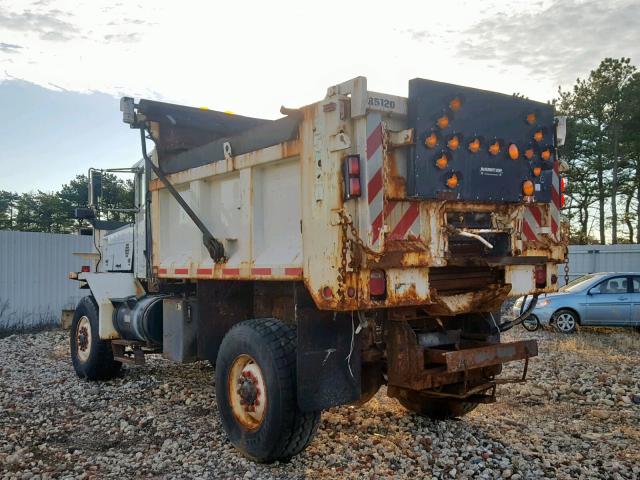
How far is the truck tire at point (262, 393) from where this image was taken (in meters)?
4.25

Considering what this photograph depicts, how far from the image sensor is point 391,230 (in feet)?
13.2

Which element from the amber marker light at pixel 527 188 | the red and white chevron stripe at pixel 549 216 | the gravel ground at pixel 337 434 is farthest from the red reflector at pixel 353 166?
the gravel ground at pixel 337 434

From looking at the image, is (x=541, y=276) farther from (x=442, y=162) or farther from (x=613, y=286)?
(x=613, y=286)

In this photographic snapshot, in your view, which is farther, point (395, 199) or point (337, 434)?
point (337, 434)

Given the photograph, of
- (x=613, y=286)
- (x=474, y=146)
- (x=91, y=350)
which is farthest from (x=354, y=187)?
(x=613, y=286)

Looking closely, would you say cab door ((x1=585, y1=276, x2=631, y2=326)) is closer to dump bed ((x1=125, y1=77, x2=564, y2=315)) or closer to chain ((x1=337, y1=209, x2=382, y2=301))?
dump bed ((x1=125, y1=77, x2=564, y2=315))

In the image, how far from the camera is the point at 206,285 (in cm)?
556

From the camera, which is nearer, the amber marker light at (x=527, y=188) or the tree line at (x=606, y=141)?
the amber marker light at (x=527, y=188)

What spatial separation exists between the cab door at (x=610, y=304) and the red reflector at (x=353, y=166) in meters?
10.8

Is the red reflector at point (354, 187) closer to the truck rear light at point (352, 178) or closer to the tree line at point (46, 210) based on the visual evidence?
the truck rear light at point (352, 178)

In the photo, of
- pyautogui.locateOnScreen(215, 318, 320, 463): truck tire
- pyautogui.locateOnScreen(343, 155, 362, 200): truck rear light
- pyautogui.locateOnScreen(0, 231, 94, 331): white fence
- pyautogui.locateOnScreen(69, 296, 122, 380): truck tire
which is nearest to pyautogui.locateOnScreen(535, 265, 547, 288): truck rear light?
pyautogui.locateOnScreen(343, 155, 362, 200): truck rear light

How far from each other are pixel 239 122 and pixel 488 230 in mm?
3497

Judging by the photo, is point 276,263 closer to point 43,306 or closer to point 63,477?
point 63,477

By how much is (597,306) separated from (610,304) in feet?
0.89
